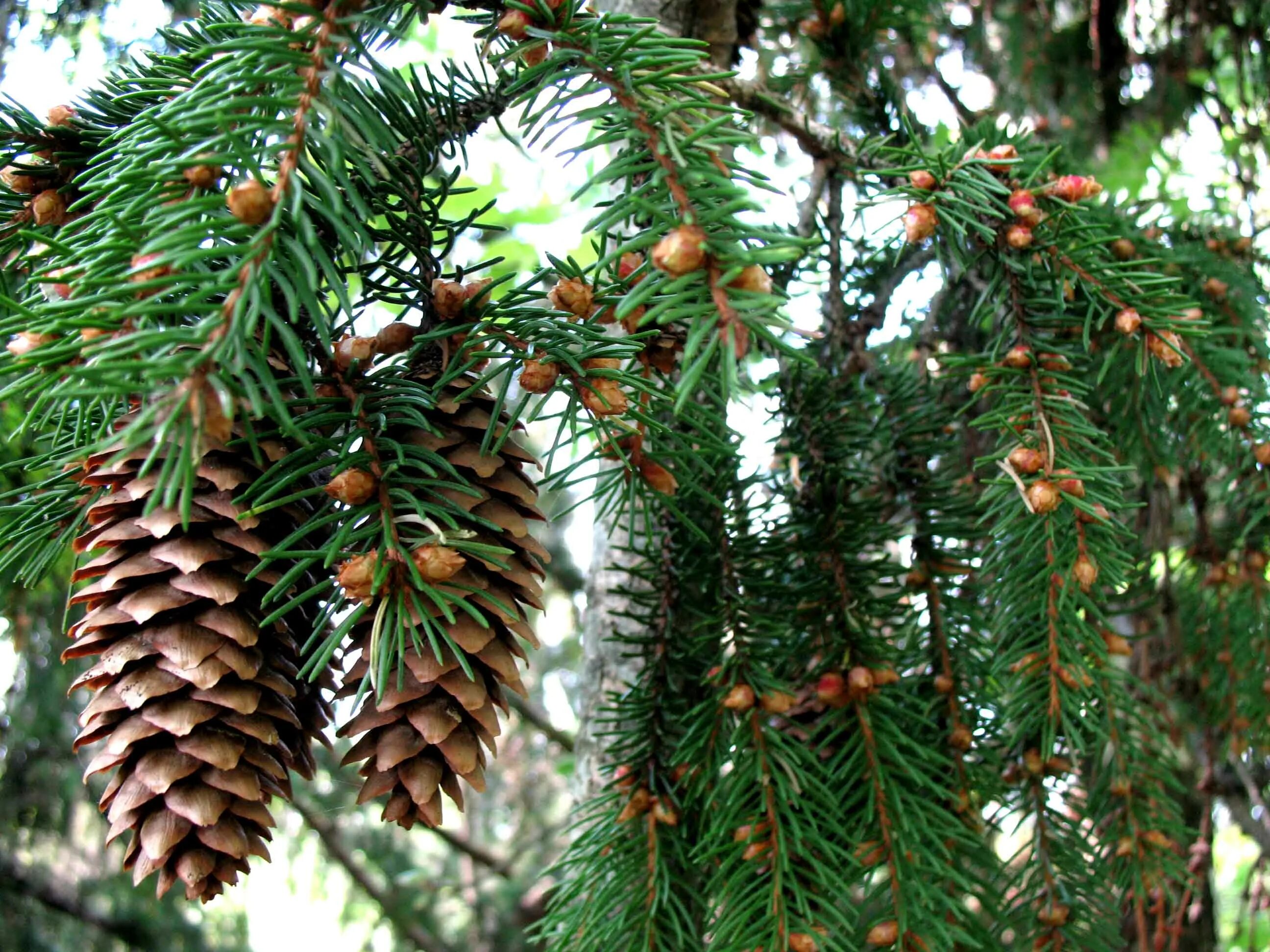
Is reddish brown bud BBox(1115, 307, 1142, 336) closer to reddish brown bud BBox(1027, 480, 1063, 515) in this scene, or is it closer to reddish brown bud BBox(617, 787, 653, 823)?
reddish brown bud BBox(1027, 480, 1063, 515)

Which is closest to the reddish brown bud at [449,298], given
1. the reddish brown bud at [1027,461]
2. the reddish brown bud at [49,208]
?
the reddish brown bud at [49,208]

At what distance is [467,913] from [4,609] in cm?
216

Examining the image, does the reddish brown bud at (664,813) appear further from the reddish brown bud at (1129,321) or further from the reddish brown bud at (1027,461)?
the reddish brown bud at (1129,321)

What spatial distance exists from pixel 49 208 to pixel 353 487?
344 mm

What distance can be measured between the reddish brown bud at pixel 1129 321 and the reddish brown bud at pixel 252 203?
644 millimetres

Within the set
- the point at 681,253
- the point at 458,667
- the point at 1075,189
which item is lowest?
the point at 458,667

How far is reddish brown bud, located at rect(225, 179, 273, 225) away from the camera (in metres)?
0.47

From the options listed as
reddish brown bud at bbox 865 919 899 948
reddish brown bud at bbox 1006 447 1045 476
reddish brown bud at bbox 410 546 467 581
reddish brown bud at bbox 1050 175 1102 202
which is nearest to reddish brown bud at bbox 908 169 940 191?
reddish brown bud at bbox 1050 175 1102 202

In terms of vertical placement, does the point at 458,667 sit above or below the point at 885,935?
above

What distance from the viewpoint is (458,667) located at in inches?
23.5

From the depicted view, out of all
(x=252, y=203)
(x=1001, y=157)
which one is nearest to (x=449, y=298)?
(x=252, y=203)

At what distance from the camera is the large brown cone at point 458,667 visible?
0.58 meters

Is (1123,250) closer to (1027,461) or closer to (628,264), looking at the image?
(1027,461)

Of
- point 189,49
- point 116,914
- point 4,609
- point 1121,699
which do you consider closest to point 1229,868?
point 1121,699
